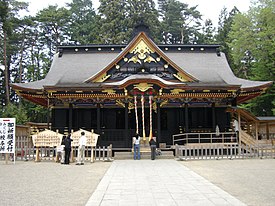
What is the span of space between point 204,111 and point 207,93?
2.20 metres

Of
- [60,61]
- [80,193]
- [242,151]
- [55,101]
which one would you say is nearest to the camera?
[80,193]

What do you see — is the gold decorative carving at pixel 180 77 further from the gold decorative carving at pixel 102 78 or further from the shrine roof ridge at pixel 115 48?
the shrine roof ridge at pixel 115 48

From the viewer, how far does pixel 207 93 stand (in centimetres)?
→ 1934

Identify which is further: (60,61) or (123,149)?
(60,61)

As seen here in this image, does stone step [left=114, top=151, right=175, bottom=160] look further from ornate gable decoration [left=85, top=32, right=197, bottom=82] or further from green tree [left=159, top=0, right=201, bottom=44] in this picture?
green tree [left=159, top=0, right=201, bottom=44]

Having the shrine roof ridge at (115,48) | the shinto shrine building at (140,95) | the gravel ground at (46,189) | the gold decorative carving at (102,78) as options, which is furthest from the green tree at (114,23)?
the gravel ground at (46,189)

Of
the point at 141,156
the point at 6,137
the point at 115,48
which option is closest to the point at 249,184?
the point at 141,156

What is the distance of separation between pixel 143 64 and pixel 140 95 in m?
2.29

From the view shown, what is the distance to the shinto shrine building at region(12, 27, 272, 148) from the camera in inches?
729

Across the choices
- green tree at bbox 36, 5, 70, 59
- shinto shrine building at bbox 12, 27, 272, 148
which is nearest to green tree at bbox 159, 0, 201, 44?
green tree at bbox 36, 5, 70, 59

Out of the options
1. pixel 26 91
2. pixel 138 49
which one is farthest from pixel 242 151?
pixel 26 91

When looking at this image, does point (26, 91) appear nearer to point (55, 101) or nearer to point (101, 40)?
point (55, 101)

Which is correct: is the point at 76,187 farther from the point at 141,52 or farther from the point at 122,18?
the point at 122,18

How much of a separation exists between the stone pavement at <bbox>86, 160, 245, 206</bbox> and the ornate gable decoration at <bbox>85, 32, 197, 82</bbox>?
1070 cm
